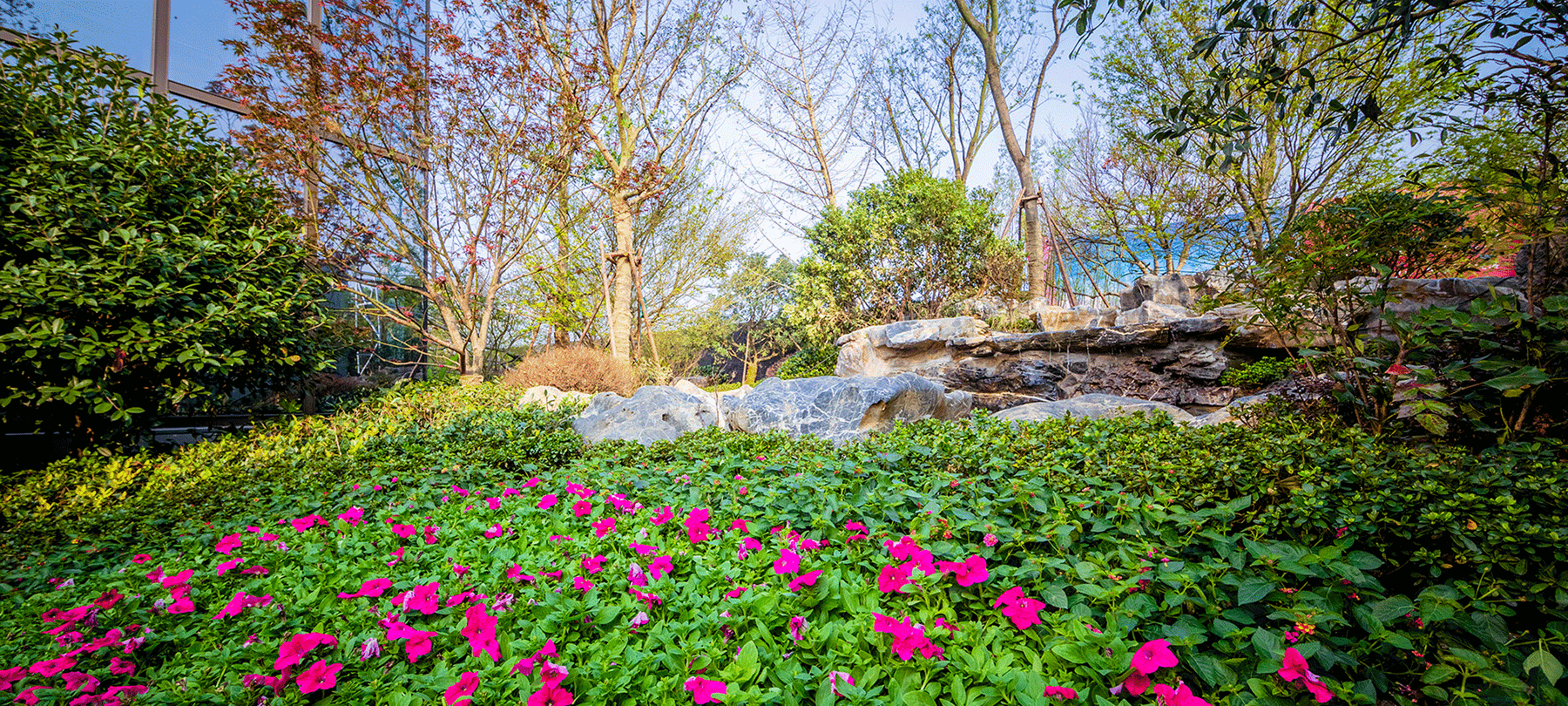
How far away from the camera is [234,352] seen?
3771 millimetres

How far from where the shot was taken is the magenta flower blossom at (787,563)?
166cm

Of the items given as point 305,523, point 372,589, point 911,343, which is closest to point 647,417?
point 305,523

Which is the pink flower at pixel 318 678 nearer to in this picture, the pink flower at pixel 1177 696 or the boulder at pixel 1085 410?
the pink flower at pixel 1177 696

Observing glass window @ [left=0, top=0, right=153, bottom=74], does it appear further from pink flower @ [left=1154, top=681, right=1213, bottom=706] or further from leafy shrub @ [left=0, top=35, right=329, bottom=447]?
pink flower @ [left=1154, top=681, right=1213, bottom=706]

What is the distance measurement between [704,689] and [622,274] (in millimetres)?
8309

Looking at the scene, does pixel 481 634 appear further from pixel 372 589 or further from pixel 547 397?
pixel 547 397

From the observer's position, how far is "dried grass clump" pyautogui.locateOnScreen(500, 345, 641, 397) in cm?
728

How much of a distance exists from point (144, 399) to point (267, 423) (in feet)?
3.32

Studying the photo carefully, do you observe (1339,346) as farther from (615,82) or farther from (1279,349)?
(615,82)

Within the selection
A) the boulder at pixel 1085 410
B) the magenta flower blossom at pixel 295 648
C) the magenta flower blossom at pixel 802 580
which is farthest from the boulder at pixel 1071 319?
the magenta flower blossom at pixel 295 648

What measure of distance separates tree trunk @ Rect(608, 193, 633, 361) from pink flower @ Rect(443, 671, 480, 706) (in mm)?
Result: 7805

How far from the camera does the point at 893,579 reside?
160 centimetres

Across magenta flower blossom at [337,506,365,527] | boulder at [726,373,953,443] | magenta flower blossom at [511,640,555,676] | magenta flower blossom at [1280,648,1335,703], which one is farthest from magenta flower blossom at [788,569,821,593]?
boulder at [726,373,953,443]

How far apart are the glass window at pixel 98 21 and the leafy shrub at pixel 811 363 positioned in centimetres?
901
